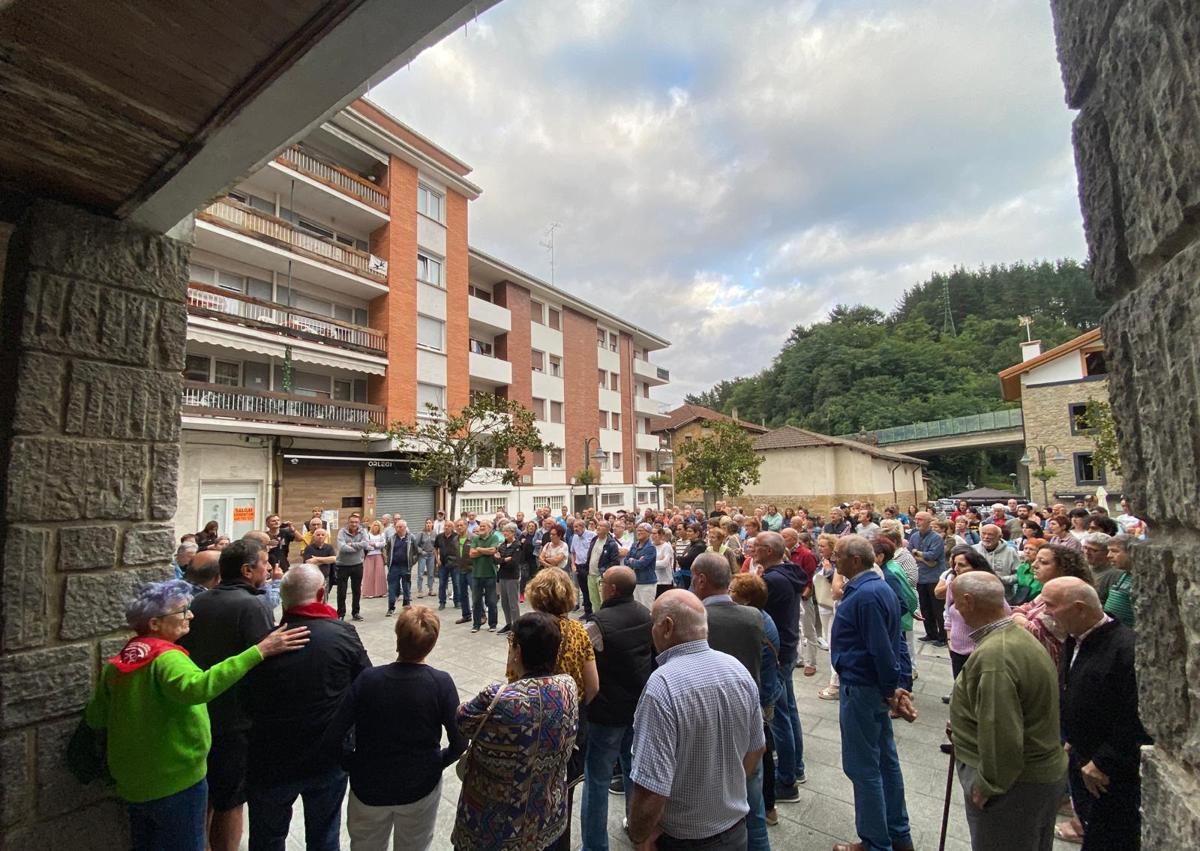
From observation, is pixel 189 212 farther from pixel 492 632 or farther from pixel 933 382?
pixel 933 382

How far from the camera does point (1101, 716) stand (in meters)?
2.61

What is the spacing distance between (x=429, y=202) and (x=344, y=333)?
6.83m

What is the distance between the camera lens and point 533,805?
228 centimetres

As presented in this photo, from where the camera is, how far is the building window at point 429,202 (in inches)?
808

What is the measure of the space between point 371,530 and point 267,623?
8.14 meters

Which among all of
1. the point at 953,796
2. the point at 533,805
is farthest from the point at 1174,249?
the point at 953,796

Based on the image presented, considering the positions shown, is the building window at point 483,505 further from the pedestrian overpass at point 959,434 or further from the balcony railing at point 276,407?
the pedestrian overpass at point 959,434

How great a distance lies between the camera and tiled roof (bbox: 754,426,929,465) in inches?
1153

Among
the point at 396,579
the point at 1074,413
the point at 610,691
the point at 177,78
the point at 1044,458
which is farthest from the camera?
the point at 1074,413

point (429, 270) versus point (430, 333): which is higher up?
point (429, 270)

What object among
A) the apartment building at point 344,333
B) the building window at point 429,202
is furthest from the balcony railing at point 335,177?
the building window at point 429,202

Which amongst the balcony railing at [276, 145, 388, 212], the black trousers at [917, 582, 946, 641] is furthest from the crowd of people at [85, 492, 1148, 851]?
the balcony railing at [276, 145, 388, 212]

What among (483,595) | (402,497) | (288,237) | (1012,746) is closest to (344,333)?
(288,237)

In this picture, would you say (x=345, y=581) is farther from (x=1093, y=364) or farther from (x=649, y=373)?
(x=1093, y=364)
